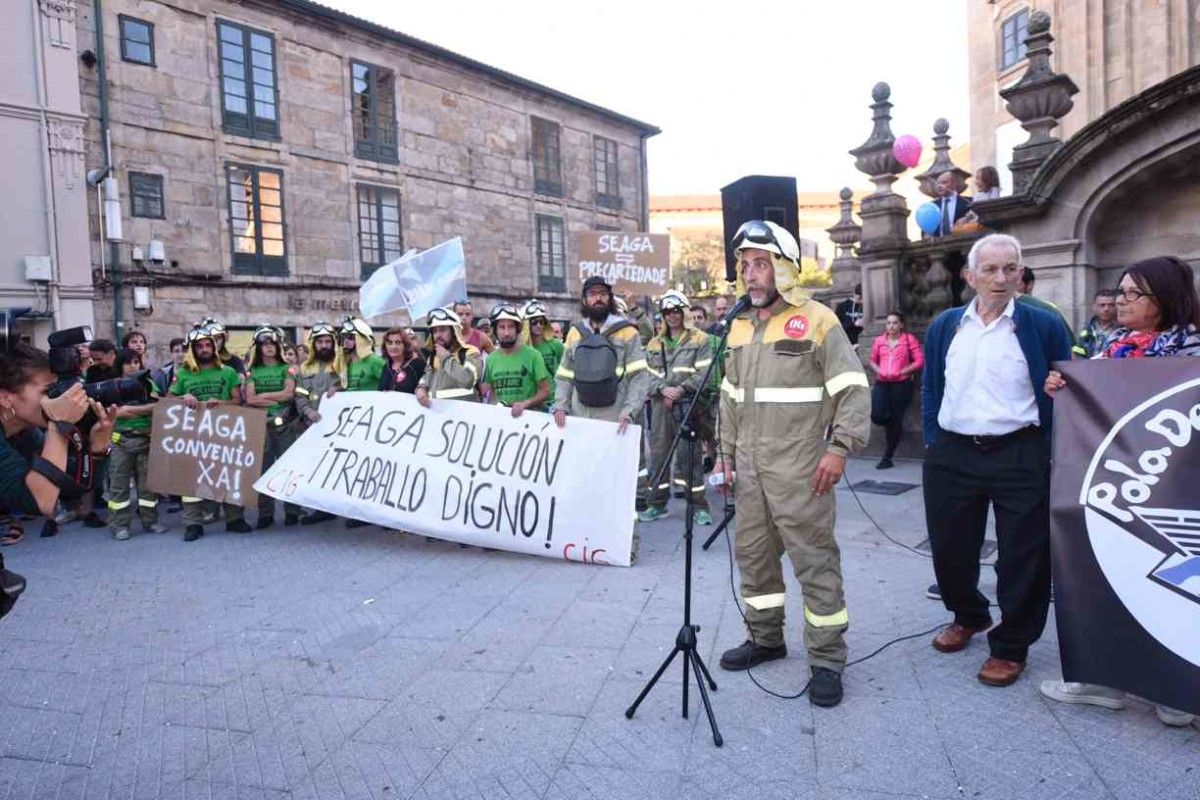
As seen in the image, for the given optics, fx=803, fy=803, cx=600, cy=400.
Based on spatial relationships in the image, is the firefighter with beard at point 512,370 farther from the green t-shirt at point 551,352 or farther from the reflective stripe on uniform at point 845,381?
the reflective stripe on uniform at point 845,381

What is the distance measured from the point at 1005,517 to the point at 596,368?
11.3ft

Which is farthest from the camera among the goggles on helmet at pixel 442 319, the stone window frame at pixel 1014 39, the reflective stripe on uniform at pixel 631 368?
the stone window frame at pixel 1014 39

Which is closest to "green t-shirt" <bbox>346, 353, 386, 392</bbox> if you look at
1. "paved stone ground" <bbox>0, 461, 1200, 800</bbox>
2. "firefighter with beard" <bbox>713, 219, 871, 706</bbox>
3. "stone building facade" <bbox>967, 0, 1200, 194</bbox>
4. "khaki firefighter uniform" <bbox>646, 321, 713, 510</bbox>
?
"paved stone ground" <bbox>0, 461, 1200, 800</bbox>

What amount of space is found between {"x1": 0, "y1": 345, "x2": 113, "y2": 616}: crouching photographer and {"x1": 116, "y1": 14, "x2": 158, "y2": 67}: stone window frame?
58.2 feet

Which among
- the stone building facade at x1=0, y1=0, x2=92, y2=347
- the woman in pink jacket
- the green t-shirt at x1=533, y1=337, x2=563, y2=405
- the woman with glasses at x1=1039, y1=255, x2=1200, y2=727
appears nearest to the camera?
the woman with glasses at x1=1039, y1=255, x2=1200, y2=727

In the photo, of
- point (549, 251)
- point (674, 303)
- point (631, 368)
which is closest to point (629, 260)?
point (674, 303)

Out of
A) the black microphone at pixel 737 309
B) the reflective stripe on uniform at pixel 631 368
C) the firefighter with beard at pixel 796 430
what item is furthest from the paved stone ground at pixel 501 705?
the black microphone at pixel 737 309

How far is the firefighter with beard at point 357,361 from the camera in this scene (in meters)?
8.03

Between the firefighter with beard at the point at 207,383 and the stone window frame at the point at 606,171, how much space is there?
70.2 feet

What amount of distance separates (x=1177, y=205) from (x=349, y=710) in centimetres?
896

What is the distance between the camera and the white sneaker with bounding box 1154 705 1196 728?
10.6 ft

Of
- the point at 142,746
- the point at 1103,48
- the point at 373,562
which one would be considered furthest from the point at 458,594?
the point at 1103,48

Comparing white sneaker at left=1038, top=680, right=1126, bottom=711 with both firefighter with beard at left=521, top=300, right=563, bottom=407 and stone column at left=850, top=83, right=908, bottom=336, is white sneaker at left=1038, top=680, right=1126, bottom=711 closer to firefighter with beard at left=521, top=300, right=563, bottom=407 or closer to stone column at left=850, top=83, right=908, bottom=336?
firefighter with beard at left=521, top=300, right=563, bottom=407

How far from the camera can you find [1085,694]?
3.48 m
